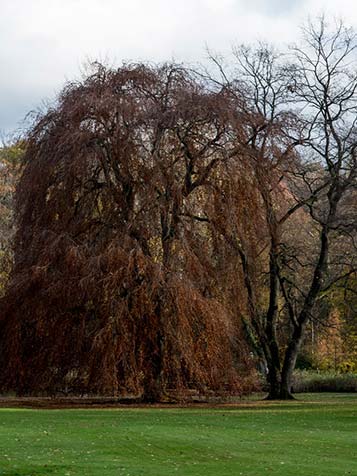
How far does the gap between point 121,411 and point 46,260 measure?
5.74 meters

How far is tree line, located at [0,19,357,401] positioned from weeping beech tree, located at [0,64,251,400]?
0.15 feet

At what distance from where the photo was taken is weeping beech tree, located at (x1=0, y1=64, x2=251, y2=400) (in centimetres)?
2780

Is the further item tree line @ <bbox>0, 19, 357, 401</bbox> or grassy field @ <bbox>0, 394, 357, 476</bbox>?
tree line @ <bbox>0, 19, 357, 401</bbox>

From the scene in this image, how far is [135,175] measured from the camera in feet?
98.1

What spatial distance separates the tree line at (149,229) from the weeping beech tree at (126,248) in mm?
44

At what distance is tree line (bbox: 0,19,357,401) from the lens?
1097 inches

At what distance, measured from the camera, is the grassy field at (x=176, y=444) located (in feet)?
41.9

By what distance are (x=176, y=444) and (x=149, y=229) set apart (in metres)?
14.4

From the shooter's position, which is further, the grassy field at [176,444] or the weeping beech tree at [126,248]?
the weeping beech tree at [126,248]

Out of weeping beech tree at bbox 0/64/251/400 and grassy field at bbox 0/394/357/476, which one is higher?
weeping beech tree at bbox 0/64/251/400

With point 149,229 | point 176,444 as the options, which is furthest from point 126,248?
point 176,444

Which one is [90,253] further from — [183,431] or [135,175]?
[183,431]

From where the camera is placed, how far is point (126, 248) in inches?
1114

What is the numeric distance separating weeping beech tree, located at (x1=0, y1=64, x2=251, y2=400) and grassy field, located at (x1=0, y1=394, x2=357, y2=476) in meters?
3.55
